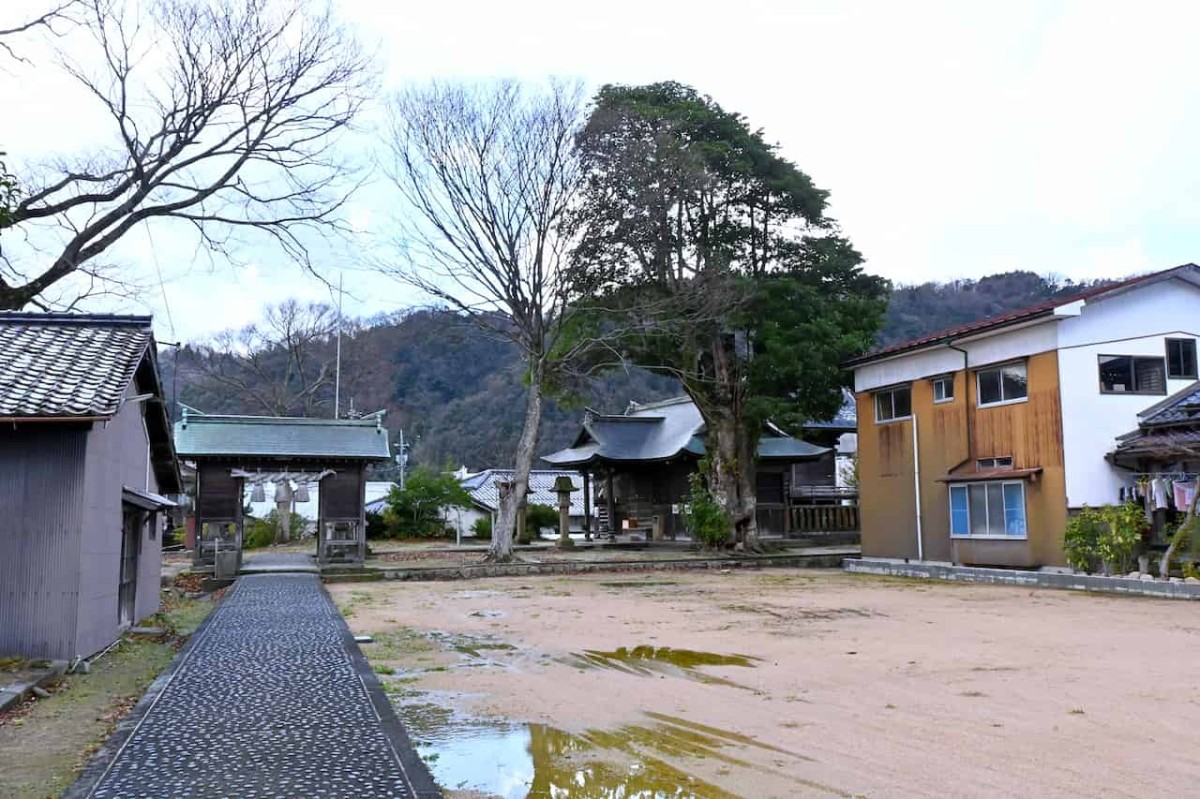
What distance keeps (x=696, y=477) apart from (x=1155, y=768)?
2218 cm

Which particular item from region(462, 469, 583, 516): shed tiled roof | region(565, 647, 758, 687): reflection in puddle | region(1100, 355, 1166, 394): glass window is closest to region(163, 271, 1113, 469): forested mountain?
region(462, 469, 583, 516): shed tiled roof

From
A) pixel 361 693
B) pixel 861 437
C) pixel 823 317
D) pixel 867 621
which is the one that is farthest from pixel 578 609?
pixel 823 317

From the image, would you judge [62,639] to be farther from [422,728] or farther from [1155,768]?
[1155,768]

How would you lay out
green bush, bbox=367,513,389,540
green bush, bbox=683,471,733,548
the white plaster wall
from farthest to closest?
1. green bush, bbox=367,513,389,540
2. green bush, bbox=683,471,733,548
3. the white plaster wall

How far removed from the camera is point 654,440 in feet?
107

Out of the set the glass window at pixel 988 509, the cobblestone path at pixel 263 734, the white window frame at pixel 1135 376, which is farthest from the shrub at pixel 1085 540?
the cobblestone path at pixel 263 734

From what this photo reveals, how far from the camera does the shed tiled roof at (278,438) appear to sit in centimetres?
2206

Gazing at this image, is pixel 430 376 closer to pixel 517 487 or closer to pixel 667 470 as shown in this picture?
pixel 667 470

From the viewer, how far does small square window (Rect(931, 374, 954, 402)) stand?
67.9ft

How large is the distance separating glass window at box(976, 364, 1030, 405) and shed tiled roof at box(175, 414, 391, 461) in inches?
532

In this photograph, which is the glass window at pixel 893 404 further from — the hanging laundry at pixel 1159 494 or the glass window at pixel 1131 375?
the hanging laundry at pixel 1159 494

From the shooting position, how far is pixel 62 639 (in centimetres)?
858

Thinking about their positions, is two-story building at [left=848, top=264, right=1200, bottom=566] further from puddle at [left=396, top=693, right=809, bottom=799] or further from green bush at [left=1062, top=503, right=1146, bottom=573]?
puddle at [left=396, top=693, right=809, bottom=799]

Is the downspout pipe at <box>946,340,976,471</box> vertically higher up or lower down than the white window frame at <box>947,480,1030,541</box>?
higher up
